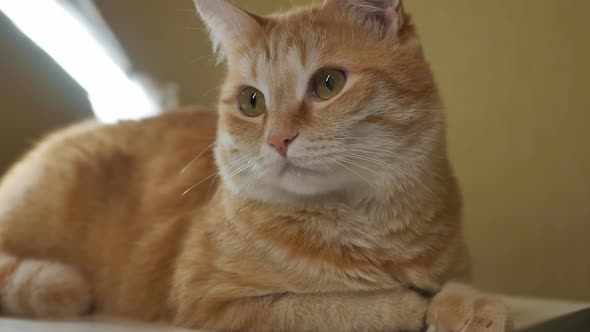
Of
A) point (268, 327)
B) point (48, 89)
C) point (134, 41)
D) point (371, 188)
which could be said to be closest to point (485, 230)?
point (371, 188)

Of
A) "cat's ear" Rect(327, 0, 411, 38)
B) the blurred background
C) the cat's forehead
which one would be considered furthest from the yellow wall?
the cat's forehead

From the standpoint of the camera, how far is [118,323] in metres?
1.52

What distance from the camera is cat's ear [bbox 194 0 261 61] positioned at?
1531mm

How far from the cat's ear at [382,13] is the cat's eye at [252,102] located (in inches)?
11.7

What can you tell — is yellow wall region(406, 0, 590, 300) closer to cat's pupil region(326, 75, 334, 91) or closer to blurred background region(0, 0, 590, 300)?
blurred background region(0, 0, 590, 300)

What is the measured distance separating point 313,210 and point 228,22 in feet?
1.95

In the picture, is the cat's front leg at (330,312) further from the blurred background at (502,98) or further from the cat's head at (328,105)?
the blurred background at (502,98)

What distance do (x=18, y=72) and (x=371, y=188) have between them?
1547 millimetres

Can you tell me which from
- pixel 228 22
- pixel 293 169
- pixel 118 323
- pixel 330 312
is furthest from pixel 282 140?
pixel 118 323

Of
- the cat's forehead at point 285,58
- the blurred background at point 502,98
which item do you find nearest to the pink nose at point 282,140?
the cat's forehead at point 285,58

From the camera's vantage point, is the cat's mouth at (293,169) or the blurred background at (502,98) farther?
the blurred background at (502,98)

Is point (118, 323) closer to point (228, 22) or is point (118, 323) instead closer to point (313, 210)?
point (313, 210)

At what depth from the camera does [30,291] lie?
1566 mm

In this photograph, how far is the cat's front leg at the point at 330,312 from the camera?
1.28 metres
